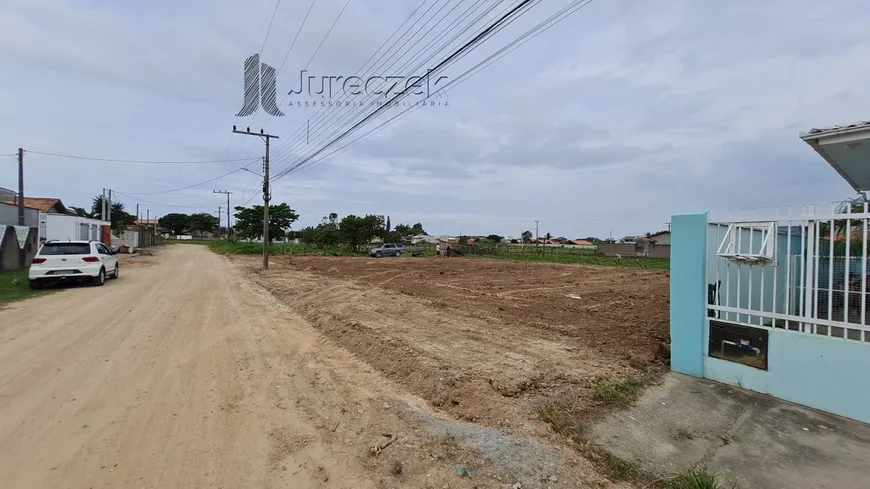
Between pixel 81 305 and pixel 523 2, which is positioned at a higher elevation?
pixel 523 2

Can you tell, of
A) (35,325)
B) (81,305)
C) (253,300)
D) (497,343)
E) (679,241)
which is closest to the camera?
(679,241)

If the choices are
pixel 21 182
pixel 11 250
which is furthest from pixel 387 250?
pixel 11 250

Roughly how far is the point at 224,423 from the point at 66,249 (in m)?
13.9

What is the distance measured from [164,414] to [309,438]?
5.16 feet

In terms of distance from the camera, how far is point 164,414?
407 cm

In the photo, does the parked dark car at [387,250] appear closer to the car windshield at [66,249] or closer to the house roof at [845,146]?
the car windshield at [66,249]

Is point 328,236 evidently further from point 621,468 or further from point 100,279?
point 621,468

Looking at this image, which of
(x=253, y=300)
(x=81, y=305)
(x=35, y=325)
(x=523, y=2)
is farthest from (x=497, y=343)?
(x=81, y=305)

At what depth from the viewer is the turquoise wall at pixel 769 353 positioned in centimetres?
407

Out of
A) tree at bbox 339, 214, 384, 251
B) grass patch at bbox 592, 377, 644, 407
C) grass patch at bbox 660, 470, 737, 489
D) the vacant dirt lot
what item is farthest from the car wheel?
tree at bbox 339, 214, 384, 251

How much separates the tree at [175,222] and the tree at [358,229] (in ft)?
293

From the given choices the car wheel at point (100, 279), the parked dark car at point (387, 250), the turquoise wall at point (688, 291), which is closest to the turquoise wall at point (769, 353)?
the turquoise wall at point (688, 291)

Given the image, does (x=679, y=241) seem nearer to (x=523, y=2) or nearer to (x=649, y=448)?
(x=649, y=448)

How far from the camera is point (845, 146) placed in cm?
547
